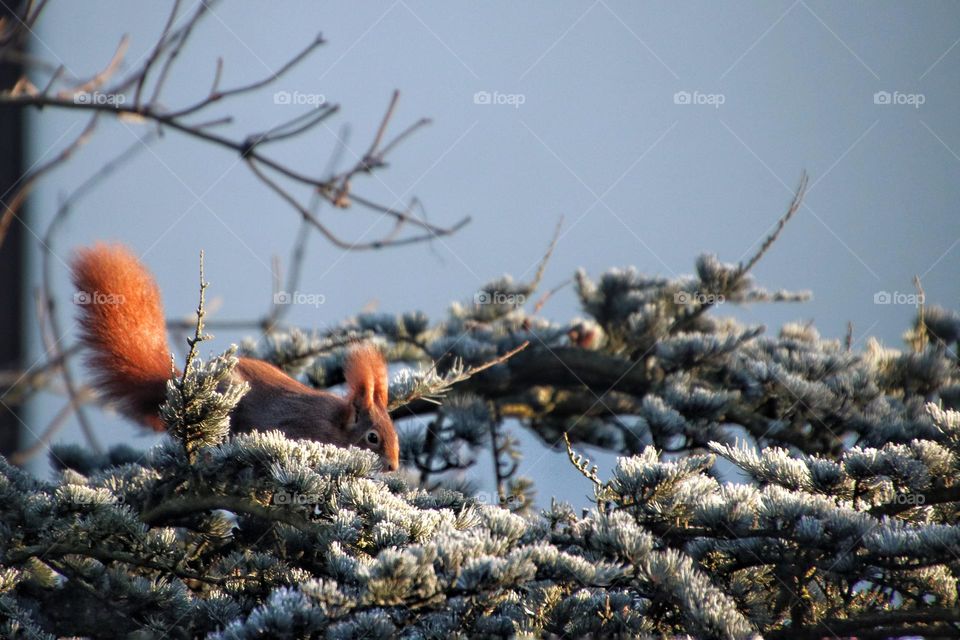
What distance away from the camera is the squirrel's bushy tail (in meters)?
1.25

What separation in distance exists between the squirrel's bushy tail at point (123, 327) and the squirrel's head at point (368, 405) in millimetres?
298

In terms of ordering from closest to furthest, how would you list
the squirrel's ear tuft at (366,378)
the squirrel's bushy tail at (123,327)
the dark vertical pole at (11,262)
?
the squirrel's bushy tail at (123,327) → the squirrel's ear tuft at (366,378) → the dark vertical pole at (11,262)

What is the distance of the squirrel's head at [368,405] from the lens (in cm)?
151

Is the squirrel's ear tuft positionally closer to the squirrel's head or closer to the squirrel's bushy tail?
the squirrel's head

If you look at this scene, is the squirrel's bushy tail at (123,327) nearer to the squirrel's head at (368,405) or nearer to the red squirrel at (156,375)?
the red squirrel at (156,375)

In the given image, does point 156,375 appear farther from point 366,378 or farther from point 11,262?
point 11,262

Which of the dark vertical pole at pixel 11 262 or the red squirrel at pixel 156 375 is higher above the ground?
the dark vertical pole at pixel 11 262

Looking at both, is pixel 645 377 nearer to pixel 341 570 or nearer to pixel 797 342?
pixel 797 342

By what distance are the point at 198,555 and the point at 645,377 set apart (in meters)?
0.84

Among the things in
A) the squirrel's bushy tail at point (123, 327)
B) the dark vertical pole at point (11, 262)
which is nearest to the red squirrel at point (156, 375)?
the squirrel's bushy tail at point (123, 327)

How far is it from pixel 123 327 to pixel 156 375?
3.2 inches

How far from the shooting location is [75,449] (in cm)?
153

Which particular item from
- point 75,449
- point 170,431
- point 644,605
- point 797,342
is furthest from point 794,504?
point 75,449

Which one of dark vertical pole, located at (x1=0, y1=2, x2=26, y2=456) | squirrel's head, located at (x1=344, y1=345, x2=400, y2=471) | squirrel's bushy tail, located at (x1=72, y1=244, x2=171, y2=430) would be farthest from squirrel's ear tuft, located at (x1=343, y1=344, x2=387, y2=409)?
dark vertical pole, located at (x1=0, y1=2, x2=26, y2=456)
